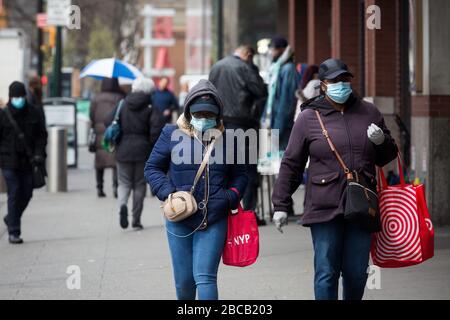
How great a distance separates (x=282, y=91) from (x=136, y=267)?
3.98m

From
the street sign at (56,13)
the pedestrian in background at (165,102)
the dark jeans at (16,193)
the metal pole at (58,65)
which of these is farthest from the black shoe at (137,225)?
the metal pole at (58,65)

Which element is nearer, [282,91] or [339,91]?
[339,91]

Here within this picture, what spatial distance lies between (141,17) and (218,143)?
228ft

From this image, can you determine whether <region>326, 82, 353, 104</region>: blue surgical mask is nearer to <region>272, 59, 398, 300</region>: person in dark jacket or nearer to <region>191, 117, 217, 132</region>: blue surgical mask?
<region>272, 59, 398, 300</region>: person in dark jacket

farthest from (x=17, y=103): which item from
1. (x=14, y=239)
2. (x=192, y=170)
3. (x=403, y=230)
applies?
(x=403, y=230)

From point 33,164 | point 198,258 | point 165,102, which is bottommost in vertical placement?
point 198,258

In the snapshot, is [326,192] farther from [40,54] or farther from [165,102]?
[40,54]

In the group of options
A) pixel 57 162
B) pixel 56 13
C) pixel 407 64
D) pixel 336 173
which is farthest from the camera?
pixel 56 13

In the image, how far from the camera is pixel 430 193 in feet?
44.9

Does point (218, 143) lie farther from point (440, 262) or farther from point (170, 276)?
point (440, 262)

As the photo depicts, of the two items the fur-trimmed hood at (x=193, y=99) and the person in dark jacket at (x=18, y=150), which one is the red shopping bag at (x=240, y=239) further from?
the person in dark jacket at (x=18, y=150)

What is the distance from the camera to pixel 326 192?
7.32 meters

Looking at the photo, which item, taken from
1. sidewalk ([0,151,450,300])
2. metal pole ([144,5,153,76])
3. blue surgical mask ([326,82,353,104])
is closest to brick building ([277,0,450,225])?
sidewalk ([0,151,450,300])

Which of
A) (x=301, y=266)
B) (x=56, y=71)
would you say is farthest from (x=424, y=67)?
(x=56, y=71)
